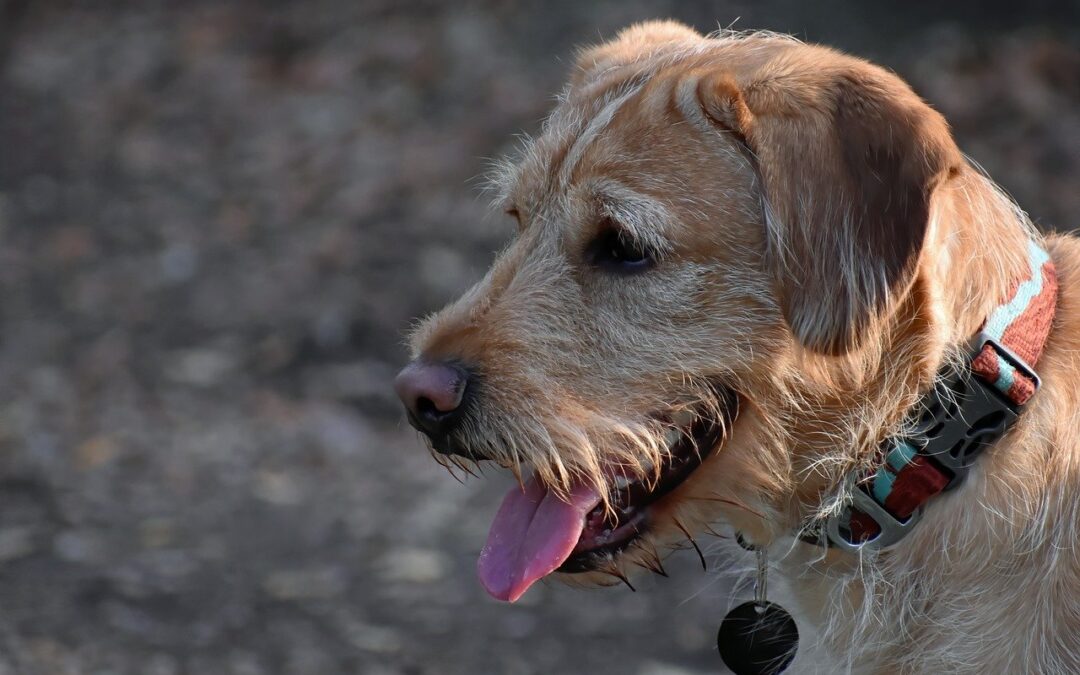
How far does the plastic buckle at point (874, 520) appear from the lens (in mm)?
2447

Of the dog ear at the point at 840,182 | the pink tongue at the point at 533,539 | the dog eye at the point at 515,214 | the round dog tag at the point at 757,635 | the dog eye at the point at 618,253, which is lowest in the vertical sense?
the round dog tag at the point at 757,635

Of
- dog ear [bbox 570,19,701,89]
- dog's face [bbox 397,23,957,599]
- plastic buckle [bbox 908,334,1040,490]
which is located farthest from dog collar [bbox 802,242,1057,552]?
dog ear [bbox 570,19,701,89]

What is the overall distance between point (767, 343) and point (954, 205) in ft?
1.56

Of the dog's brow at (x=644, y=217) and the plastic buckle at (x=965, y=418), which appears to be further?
the dog's brow at (x=644, y=217)

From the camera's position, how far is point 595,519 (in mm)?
2682

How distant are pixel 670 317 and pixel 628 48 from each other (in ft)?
3.16

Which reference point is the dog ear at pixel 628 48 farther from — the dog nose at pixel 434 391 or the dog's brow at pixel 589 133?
the dog nose at pixel 434 391

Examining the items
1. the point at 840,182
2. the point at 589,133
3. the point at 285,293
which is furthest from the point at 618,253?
the point at 285,293

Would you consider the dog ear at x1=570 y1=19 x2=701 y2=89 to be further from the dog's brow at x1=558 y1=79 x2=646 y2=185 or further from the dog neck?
the dog neck

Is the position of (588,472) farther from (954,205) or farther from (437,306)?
(437,306)

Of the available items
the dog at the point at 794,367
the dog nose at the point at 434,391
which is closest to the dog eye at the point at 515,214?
the dog at the point at 794,367

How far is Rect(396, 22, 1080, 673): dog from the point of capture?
2375 mm

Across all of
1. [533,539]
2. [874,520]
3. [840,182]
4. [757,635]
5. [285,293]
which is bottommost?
[285,293]

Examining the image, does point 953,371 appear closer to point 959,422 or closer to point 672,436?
point 959,422
